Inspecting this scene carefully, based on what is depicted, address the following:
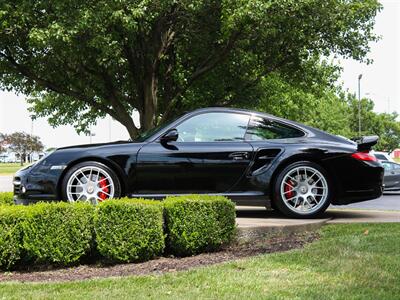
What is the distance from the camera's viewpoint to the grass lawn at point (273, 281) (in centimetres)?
346

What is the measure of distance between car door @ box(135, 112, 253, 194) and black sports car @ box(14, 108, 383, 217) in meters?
0.01

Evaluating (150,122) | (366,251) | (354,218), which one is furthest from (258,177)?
(150,122)

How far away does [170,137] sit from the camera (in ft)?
20.0

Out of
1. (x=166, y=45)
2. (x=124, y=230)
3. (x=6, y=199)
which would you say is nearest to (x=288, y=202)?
(x=124, y=230)

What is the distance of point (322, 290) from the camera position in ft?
11.4

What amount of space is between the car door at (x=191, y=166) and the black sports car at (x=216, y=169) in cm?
1

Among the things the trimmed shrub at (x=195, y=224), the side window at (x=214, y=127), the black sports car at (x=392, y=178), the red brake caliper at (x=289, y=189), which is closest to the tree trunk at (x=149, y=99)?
the black sports car at (x=392, y=178)

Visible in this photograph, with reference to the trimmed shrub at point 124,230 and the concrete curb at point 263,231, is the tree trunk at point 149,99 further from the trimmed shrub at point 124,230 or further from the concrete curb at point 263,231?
the trimmed shrub at point 124,230

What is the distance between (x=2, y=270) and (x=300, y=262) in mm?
2579

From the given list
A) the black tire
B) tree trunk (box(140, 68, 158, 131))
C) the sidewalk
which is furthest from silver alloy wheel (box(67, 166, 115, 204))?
tree trunk (box(140, 68, 158, 131))

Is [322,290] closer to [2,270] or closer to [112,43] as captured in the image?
[2,270]

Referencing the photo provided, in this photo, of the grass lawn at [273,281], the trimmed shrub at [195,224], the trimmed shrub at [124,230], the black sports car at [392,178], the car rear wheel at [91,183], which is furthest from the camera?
the black sports car at [392,178]

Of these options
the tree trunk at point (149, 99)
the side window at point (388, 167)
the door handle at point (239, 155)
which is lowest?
the side window at point (388, 167)

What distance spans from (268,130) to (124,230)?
251 centimetres
